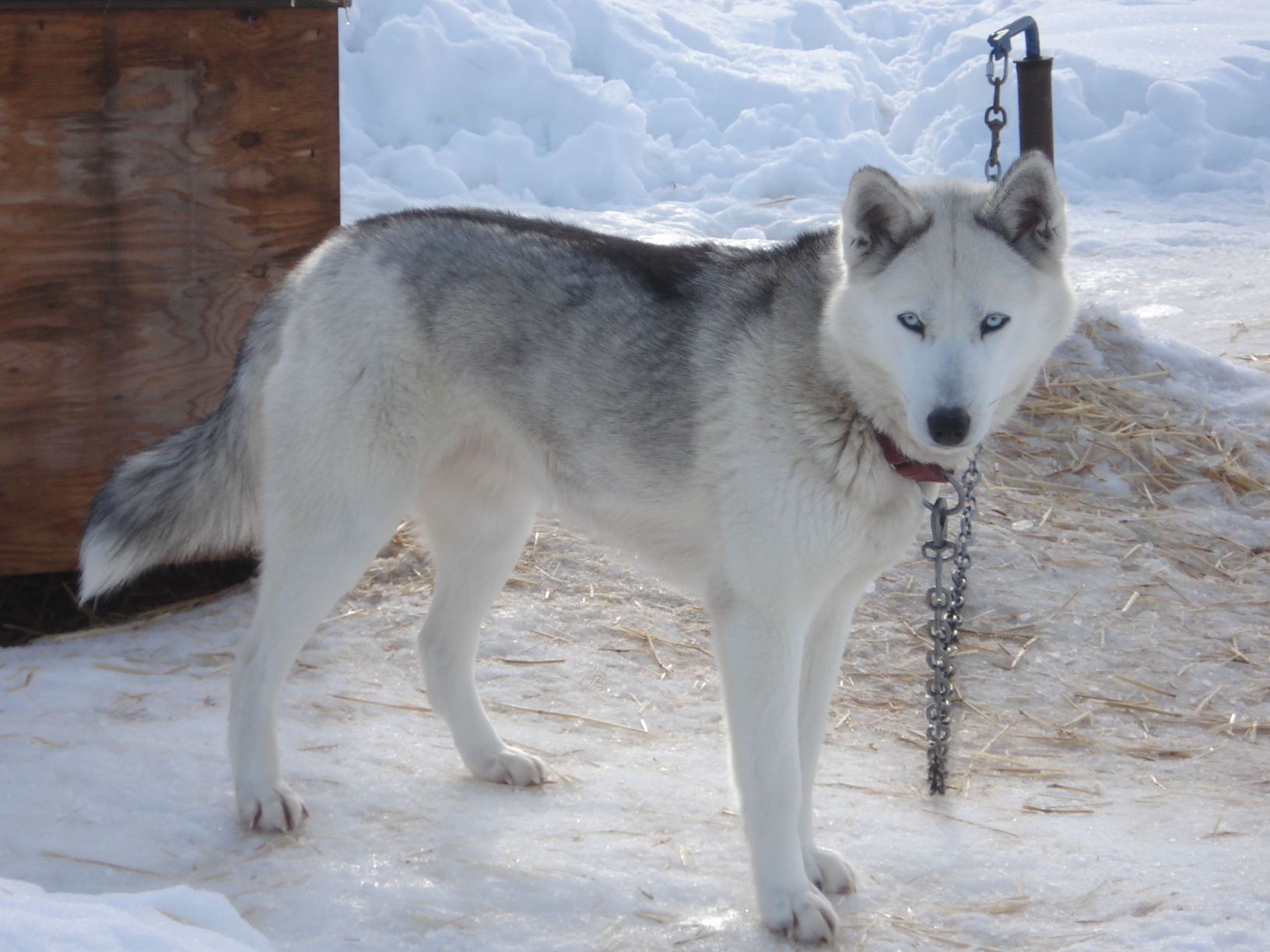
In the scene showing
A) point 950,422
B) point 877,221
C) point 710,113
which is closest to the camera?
point 950,422

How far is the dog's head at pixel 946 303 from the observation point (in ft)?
7.04

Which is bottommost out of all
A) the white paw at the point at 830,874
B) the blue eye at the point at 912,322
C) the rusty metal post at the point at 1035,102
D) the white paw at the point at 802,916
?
the white paw at the point at 830,874

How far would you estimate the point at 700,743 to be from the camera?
330 centimetres

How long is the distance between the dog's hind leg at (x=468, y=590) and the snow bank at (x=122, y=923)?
1243mm

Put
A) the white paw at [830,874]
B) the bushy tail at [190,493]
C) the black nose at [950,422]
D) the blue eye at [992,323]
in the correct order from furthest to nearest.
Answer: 1. the bushy tail at [190,493]
2. the white paw at [830,874]
3. the blue eye at [992,323]
4. the black nose at [950,422]

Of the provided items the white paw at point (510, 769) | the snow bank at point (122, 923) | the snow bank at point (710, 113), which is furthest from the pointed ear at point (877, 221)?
the snow bank at point (710, 113)

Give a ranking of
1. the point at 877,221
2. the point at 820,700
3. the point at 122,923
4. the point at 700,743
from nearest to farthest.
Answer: the point at 122,923 < the point at 877,221 < the point at 820,700 < the point at 700,743

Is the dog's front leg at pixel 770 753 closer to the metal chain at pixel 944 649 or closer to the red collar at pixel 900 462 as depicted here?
the red collar at pixel 900 462

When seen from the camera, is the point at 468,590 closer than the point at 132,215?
Yes

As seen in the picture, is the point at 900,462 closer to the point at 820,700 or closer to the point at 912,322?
the point at 912,322

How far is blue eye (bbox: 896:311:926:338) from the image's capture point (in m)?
2.21

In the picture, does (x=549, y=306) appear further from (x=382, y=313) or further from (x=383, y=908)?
(x=383, y=908)

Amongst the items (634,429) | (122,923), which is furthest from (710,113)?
(122,923)

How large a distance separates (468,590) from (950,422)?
4.90 feet
